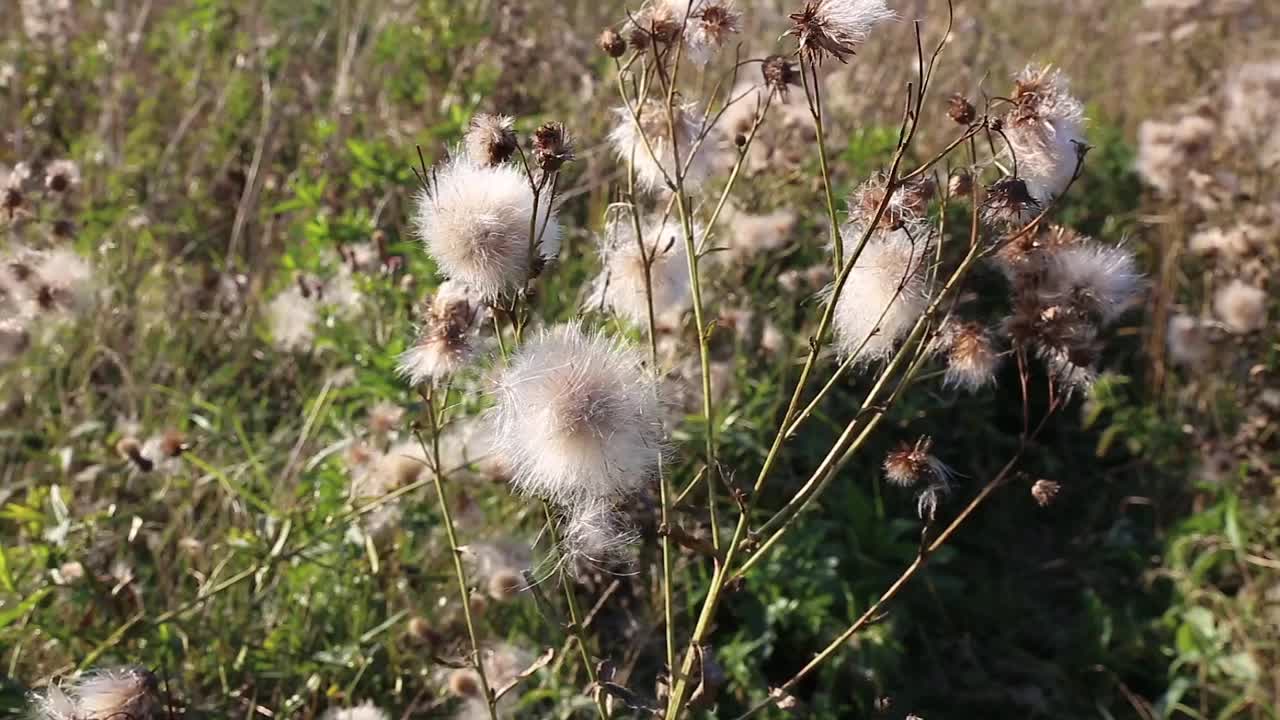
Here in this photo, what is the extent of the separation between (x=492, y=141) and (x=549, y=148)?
0.10 metres

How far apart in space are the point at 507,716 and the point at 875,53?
9.64ft

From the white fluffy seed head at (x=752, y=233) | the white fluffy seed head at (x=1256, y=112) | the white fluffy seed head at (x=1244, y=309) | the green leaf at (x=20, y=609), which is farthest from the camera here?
the white fluffy seed head at (x=1256, y=112)

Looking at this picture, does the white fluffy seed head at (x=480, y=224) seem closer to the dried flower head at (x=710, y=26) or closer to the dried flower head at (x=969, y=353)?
the dried flower head at (x=710, y=26)

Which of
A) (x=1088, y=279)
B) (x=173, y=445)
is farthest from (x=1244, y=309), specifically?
(x=173, y=445)

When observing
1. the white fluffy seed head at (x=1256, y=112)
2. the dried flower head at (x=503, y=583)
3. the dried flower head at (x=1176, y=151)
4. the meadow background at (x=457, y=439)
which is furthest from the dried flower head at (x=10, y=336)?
the white fluffy seed head at (x=1256, y=112)

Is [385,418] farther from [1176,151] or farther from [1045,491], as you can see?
[1176,151]

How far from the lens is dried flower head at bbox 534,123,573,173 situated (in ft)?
4.15

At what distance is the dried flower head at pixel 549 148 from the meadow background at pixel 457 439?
0.51m

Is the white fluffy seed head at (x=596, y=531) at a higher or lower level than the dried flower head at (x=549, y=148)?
lower

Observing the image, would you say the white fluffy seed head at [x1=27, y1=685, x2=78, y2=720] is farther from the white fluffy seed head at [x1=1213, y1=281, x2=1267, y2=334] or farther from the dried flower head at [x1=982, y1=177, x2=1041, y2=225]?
the white fluffy seed head at [x1=1213, y1=281, x2=1267, y2=334]

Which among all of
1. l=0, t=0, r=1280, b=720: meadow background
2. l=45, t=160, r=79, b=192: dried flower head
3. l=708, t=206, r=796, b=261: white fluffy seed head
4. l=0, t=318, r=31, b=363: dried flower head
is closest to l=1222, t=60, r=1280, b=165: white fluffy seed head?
l=0, t=0, r=1280, b=720: meadow background

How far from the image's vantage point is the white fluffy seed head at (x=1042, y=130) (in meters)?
1.34

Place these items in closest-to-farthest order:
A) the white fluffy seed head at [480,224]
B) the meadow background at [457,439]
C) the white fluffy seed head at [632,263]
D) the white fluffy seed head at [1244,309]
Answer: the white fluffy seed head at [480,224]
the white fluffy seed head at [632,263]
the meadow background at [457,439]
the white fluffy seed head at [1244,309]

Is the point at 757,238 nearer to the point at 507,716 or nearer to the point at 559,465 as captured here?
the point at 507,716
